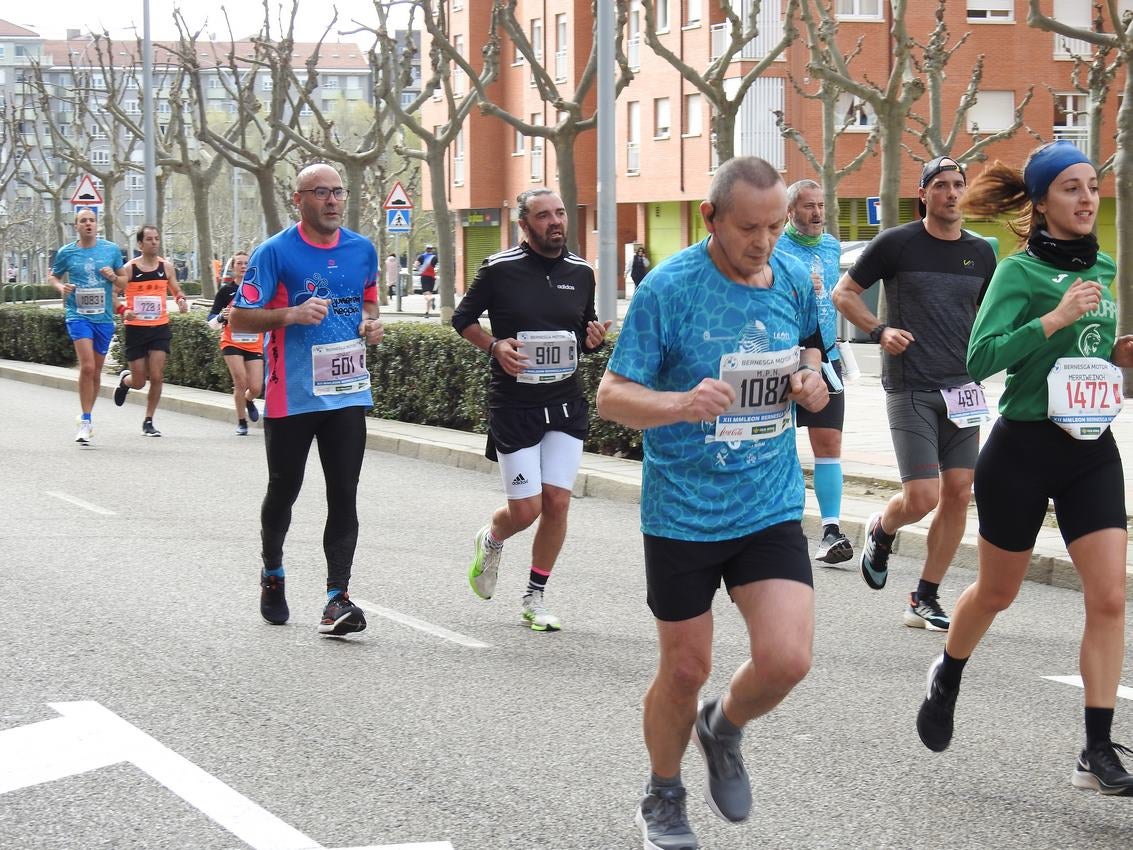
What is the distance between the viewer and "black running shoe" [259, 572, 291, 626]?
779 centimetres

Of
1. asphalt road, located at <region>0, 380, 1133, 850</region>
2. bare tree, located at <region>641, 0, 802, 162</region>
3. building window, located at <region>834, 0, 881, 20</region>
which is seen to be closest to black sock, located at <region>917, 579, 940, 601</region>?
asphalt road, located at <region>0, 380, 1133, 850</region>

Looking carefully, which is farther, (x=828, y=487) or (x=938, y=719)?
(x=828, y=487)

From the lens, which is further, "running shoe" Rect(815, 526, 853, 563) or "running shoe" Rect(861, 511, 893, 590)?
"running shoe" Rect(815, 526, 853, 563)

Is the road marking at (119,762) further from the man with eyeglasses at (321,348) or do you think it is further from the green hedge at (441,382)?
the green hedge at (441,382)

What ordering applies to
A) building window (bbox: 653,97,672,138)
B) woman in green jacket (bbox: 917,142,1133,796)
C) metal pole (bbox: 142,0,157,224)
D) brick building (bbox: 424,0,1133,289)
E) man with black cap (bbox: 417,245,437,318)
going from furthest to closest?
building window (bbox: 653,97,672,138)
man with black cap (bbox: 417,245,437,318)
brick building (bbox: 424,0,1133,289)
metal pole (bbox: 142,0,157,224)
woman in green jacket (bbox: 917,142,1133,796)

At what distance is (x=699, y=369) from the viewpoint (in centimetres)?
437

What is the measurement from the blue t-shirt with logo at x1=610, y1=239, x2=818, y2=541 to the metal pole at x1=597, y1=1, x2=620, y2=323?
13920mm

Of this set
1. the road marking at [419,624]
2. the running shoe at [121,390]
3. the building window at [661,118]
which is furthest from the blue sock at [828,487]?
the building window at [661,118]

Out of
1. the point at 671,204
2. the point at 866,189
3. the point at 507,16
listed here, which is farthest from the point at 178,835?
the point at 671,204

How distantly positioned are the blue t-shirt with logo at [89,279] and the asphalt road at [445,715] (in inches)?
265

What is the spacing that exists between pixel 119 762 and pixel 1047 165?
3217 millimetres

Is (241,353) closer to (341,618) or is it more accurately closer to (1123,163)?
(1123,163)

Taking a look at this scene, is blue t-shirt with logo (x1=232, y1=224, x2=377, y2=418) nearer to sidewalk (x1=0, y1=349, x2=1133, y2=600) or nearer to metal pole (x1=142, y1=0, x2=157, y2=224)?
sidewalk (x1=0, y1=349, x2=1133, y2=600)

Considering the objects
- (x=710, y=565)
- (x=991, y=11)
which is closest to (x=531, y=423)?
(x=710, y=565)
